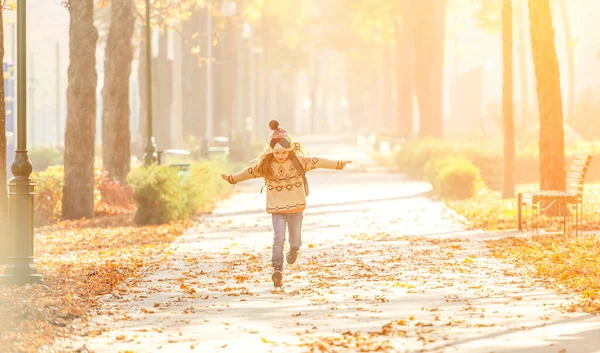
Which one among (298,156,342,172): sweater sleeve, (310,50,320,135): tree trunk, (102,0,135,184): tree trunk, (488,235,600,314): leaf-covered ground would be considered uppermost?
(310,50,320,135): tree trunk

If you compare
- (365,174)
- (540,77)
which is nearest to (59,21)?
(365,174)

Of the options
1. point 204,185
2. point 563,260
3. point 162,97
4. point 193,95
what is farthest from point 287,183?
point 193,95

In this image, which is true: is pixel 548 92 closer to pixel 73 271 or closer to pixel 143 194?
pixel 143 194

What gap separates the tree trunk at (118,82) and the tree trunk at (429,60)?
20160 millimetres

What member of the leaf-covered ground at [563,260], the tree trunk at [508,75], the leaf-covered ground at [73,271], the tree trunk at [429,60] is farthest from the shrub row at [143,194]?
the tree trunk at [429,60]

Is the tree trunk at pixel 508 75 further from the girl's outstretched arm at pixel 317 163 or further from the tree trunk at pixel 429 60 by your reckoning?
the tree trunk at pixel 429 60

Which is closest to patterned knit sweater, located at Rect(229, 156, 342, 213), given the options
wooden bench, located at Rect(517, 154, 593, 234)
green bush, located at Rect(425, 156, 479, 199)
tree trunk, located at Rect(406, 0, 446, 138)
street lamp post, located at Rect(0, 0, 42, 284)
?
street lamp post, located at Rect(0, 0, 42, 284)

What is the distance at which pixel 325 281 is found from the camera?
1460 cm

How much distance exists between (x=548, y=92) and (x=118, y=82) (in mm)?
9597

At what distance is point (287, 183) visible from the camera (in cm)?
1430

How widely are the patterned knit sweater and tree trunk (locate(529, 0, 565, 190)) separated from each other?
10.2m

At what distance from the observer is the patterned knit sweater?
1427 cm

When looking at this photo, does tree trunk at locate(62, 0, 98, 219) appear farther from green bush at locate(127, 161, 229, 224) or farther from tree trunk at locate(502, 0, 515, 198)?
tree trunk at locate(502, 0, 515, 198)

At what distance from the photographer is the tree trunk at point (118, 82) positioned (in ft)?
93.2
